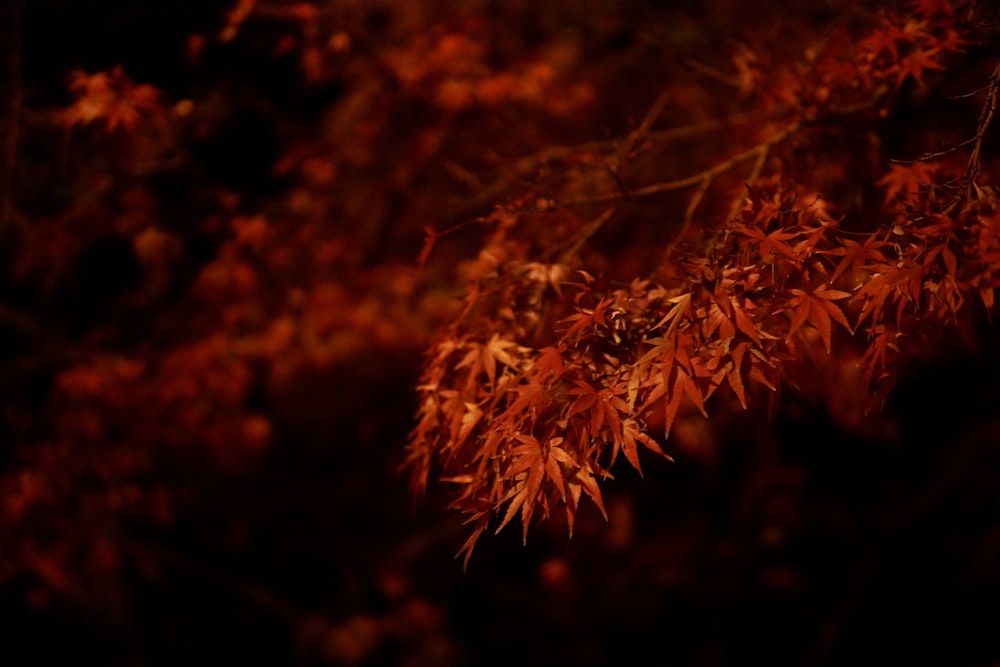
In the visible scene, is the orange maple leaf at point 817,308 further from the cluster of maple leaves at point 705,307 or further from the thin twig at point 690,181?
the thin twig at point 690,181

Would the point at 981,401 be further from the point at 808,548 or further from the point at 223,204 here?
the point at 223,204

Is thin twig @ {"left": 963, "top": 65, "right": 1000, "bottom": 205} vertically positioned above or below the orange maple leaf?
above

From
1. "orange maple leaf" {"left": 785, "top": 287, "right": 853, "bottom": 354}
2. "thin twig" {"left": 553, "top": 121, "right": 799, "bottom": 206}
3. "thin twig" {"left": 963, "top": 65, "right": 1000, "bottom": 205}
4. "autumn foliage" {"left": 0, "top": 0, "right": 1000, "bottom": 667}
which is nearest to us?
"orange maple leaf" {"left": 785, "top": 287, "right": 853, "bottom": 354}

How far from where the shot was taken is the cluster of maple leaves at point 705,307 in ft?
6.11

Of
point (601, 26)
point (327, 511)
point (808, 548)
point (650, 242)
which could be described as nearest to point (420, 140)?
point (601, 26)

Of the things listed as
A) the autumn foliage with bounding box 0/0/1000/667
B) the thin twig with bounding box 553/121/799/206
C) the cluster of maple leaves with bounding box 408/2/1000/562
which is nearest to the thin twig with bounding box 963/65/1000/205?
the cluster of maple leaves with bounding box 408/2/1000/562

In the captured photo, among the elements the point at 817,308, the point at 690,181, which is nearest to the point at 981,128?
the point at 817,308

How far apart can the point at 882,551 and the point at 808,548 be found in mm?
619

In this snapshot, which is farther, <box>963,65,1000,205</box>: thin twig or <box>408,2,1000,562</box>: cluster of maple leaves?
<box>963,65,1000,205</box>: thin twig

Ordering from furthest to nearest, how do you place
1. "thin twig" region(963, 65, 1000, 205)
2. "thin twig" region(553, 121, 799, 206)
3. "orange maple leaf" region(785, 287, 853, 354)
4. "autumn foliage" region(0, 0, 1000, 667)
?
"autumn foliage" region(0, 0, 1000, 667) < "thin twig" region(553, 121, 799, 206) < "thin twig" region(963, 65, 1000, 205) < "orange maple leaf" region(785, 287, 853, 354)

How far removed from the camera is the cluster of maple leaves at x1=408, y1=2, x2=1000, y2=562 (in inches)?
73.3

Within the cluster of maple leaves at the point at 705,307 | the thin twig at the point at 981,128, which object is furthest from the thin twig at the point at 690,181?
the thin twig at the point at 981,128

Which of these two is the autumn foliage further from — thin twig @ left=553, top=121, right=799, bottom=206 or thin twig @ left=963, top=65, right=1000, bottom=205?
thin twig @ left=963, top=65, right=1000, bottom=205

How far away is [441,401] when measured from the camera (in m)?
2.42
